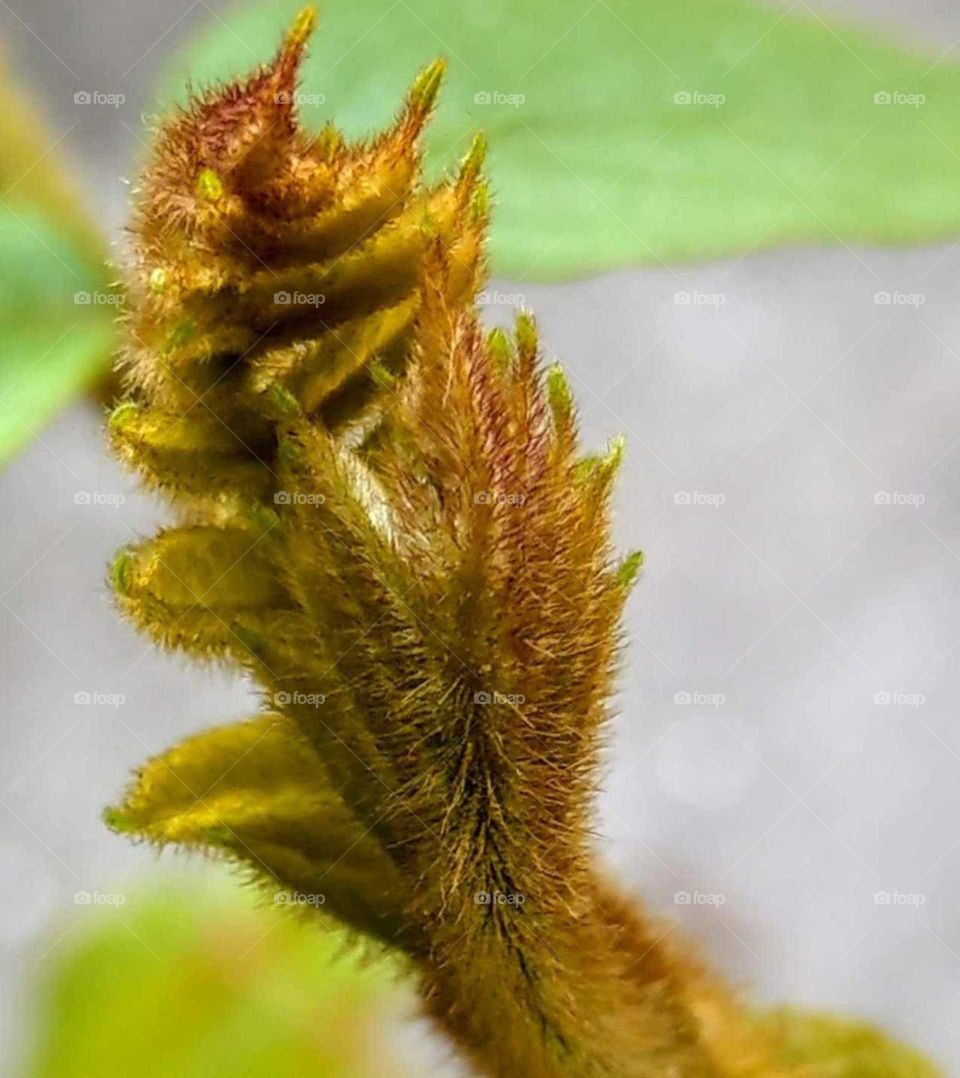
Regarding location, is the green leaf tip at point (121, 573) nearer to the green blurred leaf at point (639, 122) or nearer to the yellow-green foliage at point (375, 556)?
the yellow-green foliage at point (375, 556)

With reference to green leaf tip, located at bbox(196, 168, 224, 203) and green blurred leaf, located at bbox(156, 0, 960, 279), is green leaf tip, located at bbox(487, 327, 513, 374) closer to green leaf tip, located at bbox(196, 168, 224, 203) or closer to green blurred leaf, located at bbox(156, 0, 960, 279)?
green leaf tip, located at bbox(196, 168, 224, 203)

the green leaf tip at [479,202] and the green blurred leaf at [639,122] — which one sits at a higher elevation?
the green blurred leaf at [639,122]

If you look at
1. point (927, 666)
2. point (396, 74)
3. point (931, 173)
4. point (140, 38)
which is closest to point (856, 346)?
point (927, 666)

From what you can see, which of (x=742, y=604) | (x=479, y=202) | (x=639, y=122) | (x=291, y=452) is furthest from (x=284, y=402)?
(x=742, y=604)

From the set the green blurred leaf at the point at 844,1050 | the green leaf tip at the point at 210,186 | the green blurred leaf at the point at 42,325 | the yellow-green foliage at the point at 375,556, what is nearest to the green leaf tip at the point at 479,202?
the yellow-green foliage at the point at 375,556

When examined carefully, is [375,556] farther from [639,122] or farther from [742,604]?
[742,604]

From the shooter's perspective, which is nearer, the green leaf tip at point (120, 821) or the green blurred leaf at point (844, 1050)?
the green leaf tip at point (120, 821)

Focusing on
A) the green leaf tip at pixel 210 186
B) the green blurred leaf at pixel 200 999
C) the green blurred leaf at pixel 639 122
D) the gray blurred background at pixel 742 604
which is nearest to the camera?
the green leaf tip at pixel 210 186
